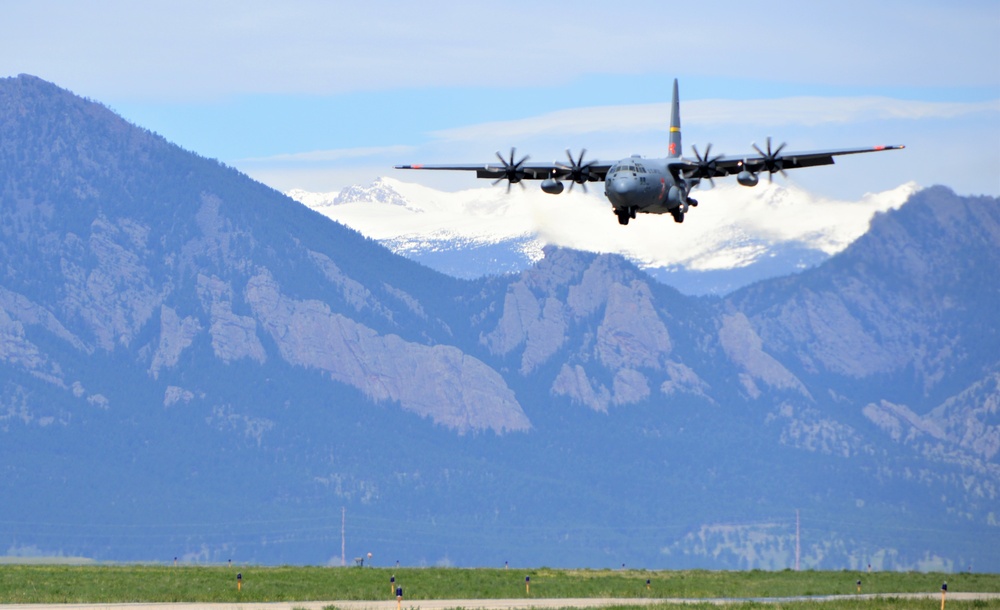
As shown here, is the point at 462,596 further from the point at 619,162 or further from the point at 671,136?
the point at 671,136

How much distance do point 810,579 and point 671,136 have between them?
37.7 metres

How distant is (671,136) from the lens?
13075 centimetres

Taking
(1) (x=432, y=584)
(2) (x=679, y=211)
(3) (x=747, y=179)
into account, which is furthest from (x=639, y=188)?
(1) (x=432, y=584)

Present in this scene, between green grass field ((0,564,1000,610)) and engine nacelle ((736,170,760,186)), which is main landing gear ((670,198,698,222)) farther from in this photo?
green grass field ((0,564,1000,610))

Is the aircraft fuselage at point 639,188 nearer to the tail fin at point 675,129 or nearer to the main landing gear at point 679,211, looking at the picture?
the main landing gear at point 679,211

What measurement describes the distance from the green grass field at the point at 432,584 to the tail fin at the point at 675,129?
102ft

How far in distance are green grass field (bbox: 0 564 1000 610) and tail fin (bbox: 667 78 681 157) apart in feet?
102

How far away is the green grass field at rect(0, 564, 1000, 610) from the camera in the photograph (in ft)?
281

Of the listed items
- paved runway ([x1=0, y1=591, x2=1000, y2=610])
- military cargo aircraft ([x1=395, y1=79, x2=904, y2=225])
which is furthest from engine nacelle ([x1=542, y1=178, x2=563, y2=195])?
paved runway ([x1=0, y1=591, x2=1000, y2=610])

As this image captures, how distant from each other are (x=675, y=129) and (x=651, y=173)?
2680cm

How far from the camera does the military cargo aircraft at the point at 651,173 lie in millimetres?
104438

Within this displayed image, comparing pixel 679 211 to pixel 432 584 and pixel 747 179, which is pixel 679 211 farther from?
pixel 432 584

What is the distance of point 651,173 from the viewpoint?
346 ft

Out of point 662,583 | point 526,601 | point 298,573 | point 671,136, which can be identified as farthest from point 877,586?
point 671,136
